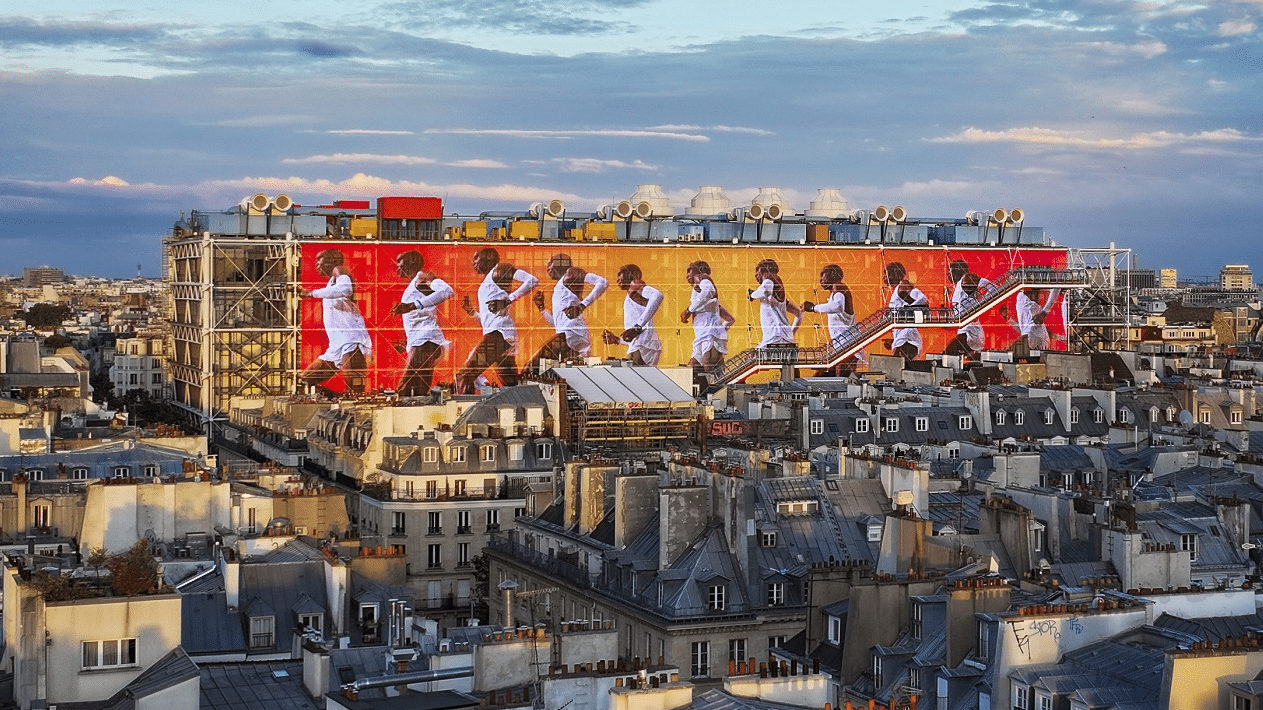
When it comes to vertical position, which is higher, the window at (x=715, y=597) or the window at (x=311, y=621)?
the window at (x=311, y=621)

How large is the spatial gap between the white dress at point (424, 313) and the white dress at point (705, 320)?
48.3 ft

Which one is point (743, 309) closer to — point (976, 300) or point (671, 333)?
point (671, 333)

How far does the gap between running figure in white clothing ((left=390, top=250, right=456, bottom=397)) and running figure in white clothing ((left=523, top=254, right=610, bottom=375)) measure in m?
5.45

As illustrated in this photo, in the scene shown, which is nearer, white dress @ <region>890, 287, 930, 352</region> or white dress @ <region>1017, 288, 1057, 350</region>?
white dress @ <region>890, 287, 930, 352</region>

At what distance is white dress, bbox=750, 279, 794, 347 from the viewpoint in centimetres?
11650

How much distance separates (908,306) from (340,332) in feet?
112

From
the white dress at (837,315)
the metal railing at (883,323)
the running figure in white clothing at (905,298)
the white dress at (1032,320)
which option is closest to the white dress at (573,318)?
the metal railing at (883,323)

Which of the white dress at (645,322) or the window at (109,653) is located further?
the white dress at (645,322)

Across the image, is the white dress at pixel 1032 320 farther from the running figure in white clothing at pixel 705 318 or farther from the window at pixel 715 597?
the window at pixel 715 597

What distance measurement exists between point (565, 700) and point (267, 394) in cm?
7971

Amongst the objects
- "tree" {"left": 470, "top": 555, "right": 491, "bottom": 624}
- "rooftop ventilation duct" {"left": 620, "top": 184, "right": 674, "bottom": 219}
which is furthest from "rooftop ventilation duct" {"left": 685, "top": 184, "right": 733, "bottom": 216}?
"tree" {"left": 470, "top": 555, "right": 491, "bottom": 624}

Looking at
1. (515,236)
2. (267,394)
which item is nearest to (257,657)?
(267,394)

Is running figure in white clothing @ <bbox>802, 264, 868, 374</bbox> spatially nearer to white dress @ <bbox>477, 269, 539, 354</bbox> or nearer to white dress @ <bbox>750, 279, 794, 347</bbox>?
white dress @ <bbox>750, 279, 794, 347</bbox>

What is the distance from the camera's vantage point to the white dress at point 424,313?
107 meters
